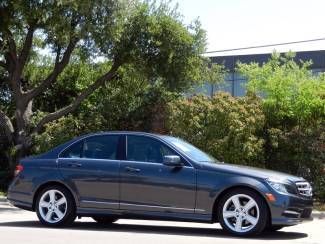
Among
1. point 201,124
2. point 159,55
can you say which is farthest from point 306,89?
point 159,55

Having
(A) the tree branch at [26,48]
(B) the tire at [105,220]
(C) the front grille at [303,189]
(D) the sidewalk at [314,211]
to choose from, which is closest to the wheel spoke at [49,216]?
(B) the tire at [105,220]

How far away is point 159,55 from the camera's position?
21000 mm

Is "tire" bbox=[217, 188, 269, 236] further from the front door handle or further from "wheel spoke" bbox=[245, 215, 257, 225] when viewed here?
the front door handle

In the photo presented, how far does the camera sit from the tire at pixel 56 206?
→ 1128 centimetres

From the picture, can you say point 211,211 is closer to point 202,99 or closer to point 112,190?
point 112,190

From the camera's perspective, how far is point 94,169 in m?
11.2

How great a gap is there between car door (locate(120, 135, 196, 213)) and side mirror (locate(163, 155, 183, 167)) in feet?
0.21

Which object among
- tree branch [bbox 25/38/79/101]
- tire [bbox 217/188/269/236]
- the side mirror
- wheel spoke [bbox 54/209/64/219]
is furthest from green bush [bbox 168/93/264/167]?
wheel spoke [bbox 54/209/64/219]

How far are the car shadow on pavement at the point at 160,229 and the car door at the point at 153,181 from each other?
55 centimetres

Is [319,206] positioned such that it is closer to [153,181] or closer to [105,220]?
[105,220]

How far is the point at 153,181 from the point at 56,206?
5.73 ft

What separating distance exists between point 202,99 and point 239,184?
9.27 m

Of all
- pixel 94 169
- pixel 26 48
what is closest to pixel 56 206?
pixel 94 169

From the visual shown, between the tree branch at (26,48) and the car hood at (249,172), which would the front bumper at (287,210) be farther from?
the tree branch at (26,48)
